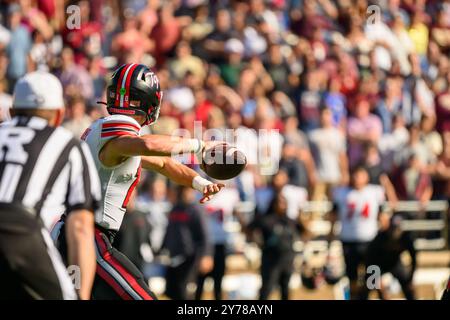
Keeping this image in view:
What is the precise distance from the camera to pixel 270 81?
16391 mm

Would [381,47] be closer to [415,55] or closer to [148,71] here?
[415,55]

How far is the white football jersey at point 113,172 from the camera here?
701 centimetres

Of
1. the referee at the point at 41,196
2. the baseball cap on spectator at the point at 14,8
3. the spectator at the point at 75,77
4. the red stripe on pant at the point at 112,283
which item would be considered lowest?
the red stripe on pant at the point at 112,283

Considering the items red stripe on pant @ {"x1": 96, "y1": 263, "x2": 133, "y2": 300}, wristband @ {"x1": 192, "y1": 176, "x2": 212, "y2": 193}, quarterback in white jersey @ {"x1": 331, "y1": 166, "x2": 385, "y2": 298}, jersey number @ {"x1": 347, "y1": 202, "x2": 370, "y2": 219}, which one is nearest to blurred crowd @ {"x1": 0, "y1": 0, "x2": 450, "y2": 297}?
quarterback in white jersey @ {"x1": 331, "y1": 166, "x2": 385, "y2": 298}

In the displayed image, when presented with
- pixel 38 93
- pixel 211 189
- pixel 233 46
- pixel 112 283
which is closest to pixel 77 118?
pixel 233 46

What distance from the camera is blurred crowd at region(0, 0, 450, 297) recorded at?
14.6m

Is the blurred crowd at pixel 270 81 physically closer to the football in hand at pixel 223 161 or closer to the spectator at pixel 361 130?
the spectator at pixel 361 130

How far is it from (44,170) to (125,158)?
1.52 m

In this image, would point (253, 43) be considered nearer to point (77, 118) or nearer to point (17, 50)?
point (17, 50)

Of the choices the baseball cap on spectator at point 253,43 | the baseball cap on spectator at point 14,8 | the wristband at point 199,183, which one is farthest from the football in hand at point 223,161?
the baseball cap on spectator at point 253,43

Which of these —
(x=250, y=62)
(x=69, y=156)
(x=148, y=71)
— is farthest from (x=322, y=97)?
(x=69, y=156)

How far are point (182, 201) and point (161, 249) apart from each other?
2.10 ft

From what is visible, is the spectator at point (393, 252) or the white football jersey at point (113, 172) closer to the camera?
the white football jersey at point (113, 172)

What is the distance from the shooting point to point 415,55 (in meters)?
18.0
